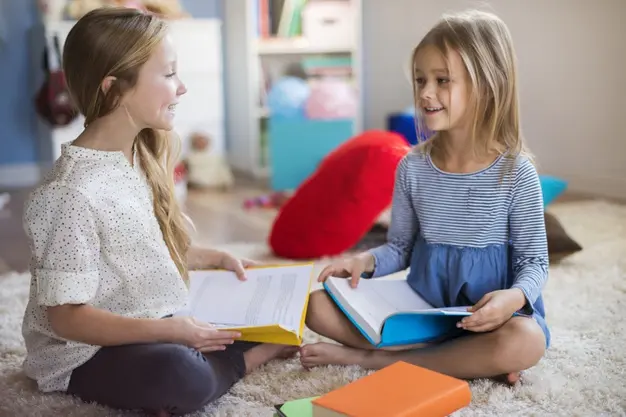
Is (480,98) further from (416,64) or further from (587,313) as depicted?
(587,313)

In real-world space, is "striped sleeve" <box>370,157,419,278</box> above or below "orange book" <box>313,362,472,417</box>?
above

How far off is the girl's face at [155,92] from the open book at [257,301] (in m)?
0.28

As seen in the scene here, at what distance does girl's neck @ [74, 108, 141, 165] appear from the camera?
113 centimetres

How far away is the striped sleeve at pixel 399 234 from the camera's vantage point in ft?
4.41

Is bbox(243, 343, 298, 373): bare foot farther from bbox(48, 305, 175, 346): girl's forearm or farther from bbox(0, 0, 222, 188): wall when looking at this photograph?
bbox(0, 0, 222, 188): wall

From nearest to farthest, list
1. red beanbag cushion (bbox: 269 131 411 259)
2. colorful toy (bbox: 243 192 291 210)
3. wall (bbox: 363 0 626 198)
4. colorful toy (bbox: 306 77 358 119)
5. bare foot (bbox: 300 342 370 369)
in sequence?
1. bare foot (bbox: 300 342 370 369)
2. red beanbag cushion (bbox: 269 131 411 259)
3. wall (bbox: 363 0 626 198)
4. colorful toy (bbox: 243 192 291 210)
5. colorful toy (bbox: 306 77 358 119)

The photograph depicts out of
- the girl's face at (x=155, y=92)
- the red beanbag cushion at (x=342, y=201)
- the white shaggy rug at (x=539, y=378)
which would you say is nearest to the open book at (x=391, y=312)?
the white shaggy rug at (x=539, y=378)

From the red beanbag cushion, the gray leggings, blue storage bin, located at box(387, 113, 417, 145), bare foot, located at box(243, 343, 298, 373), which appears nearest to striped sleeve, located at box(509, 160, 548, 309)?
bare foot, located at box(243, 343, 298, 373)

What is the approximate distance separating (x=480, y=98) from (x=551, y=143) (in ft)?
6.21

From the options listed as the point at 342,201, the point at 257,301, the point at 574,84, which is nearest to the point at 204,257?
the point at 257,301

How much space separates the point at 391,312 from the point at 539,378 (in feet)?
0.81

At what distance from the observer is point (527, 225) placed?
124 cm

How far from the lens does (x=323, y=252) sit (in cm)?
206

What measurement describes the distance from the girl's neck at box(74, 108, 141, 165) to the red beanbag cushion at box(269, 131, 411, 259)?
936 millimetres
